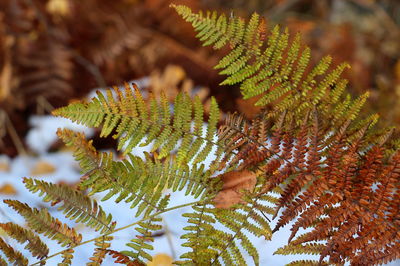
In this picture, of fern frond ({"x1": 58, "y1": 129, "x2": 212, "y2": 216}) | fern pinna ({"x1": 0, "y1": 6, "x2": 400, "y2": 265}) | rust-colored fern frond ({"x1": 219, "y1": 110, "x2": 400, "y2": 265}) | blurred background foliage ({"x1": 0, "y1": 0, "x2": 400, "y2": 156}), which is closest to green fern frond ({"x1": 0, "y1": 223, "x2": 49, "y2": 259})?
fern pinna ({"x1": 0, "y1": 6, "x2": 400, "y2": 265})

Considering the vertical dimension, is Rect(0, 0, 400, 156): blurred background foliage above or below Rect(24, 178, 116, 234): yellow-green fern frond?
Result: above

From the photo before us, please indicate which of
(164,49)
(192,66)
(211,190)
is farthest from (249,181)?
(164,49)

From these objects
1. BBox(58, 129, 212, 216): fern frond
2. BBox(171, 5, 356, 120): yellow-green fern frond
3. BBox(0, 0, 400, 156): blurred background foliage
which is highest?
BBox(0, 0, 400, 156): blurred background foliage

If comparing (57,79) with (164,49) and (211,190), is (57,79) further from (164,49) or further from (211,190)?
(211,190)

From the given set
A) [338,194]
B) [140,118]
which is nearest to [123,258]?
[140,118]

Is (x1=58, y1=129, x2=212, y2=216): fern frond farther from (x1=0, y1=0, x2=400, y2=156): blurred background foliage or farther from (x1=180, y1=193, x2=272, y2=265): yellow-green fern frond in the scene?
(x1=0, y1=0, x2=400, y2=156): blurred background foliage

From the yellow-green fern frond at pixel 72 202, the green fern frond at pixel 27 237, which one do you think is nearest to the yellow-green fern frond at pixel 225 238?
the yellow-green fern frond at pixel 72 202

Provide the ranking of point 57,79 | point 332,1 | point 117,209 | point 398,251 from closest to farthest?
1. point 398,251
2. point 117,209
3. point 57,79
4. point 332,1

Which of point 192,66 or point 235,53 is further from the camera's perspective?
point 192,66
